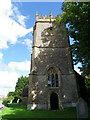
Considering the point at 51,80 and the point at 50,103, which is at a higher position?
the point at 51,80

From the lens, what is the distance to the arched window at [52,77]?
54.1 ft

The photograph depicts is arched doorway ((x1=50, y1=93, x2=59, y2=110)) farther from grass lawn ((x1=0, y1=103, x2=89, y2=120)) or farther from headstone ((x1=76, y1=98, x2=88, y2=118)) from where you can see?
headstone ((x1=76, y1=98, x2=88, y2=118))

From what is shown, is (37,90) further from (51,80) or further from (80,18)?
(80,18)

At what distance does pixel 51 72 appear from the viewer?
674 inches

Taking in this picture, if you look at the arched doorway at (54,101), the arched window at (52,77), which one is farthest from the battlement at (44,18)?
the arched doorway at (54,101)

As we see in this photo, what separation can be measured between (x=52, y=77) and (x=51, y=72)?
791 millimetres

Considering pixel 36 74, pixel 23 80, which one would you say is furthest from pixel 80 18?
pixel 23 80

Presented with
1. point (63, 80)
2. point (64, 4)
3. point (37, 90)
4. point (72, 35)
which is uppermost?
point (64, 4)

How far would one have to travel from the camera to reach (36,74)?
1627cm

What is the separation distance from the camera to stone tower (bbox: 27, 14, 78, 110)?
15.3 meters

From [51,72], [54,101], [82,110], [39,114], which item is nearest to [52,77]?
[51,72]

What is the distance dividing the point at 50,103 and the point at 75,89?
163 inches

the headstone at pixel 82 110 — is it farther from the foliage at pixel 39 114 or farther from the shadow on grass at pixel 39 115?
the foliage at pixel 39 114

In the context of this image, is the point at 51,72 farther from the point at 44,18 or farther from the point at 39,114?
the point at 44,18
